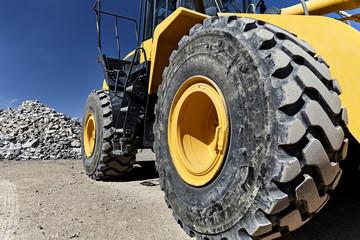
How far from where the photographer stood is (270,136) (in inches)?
49.5

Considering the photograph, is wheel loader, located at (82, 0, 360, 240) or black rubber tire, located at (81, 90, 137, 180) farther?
black rubber tire, located at (81, 90, 137, 180)

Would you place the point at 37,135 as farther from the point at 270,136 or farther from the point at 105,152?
the point at 270,136

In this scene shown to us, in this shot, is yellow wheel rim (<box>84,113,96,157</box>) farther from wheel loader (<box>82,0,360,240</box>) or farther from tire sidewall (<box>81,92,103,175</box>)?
wheel loader (<box>82,0,360,240</box>)

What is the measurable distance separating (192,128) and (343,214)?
4.98 feet

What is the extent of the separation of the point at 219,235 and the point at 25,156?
9255mm

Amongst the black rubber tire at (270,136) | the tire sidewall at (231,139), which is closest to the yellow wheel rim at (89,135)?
the tire sidewall at (231,139)

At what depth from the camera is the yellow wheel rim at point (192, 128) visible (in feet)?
6.23

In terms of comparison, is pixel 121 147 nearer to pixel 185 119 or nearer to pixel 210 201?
pixel 185 119

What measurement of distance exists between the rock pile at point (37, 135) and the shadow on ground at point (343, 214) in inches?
332

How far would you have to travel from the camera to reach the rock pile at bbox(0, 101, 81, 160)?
354 inches

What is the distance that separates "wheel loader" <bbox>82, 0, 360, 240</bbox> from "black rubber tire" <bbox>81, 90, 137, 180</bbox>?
1.86 metres

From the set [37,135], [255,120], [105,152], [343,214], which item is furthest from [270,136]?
[37,135]

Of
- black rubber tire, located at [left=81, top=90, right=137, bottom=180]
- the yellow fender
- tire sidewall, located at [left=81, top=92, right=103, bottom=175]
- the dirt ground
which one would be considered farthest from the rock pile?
the yellow fender

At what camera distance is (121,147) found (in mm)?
3740
